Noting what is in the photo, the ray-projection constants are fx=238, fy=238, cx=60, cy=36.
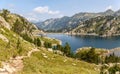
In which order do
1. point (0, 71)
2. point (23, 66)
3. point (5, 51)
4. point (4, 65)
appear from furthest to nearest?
point (5, 51)
point (23, 66)
point (4, 65)
point (0, 71)

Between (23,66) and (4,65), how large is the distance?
252 inches

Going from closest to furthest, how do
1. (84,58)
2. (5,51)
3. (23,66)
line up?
(23,66) → (5,51) → (84,58)

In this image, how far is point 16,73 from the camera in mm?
60844

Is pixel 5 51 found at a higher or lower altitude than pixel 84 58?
higher

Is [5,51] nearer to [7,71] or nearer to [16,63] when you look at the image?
[16,63]

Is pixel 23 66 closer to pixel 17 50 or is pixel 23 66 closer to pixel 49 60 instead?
pixel 17 50

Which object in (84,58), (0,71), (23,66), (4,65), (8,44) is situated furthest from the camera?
(84,58)

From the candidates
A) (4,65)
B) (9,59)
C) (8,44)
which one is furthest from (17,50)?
(4,65)

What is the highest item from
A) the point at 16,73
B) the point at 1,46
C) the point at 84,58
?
the point at 1,46

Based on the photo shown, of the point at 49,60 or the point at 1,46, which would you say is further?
the point at 49,60

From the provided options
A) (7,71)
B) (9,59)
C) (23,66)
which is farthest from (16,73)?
(9,59)

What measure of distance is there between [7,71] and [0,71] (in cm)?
219

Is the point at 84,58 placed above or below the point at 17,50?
below

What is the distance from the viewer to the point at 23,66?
68.0 meters
